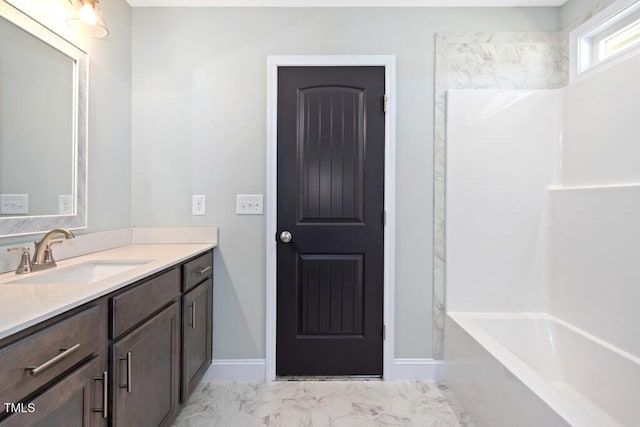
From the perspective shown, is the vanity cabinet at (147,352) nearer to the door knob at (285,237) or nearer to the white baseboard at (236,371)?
the white baseboard at (236,371)

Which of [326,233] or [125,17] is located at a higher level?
[125,17]

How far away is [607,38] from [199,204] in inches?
104

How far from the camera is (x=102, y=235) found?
1.95 meters

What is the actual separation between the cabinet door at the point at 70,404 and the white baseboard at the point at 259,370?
1199 millimetres

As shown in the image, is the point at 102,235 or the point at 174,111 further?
the point at 174,111

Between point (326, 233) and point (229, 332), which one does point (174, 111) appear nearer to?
point (326, 233)

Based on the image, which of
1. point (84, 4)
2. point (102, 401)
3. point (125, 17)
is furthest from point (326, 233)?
point (125, 17)

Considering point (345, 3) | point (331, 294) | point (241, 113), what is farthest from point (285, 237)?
point (345, 3)

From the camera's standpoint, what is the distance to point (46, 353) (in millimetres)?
852

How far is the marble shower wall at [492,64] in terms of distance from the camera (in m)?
2.24

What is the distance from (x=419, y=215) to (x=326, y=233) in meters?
0.62

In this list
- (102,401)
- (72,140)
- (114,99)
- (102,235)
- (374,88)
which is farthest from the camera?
(374,88)

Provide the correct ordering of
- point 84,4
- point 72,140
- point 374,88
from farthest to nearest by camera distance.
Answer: point 374,88 → point 72,140 → point 84,4

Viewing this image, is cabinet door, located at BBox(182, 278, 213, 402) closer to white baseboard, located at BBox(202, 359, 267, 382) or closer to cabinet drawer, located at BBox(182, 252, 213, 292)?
cabinet drawer, located at BBox(182, 252, 213, 292)
